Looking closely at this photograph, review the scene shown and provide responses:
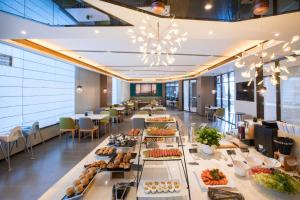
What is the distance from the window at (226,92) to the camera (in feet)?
Answer: 33.2

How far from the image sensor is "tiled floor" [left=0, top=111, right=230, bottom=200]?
10.1 feet

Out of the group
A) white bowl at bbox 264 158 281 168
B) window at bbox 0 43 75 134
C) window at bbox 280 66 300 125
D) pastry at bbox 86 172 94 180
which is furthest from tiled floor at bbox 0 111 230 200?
window at bbox 280 66 300 125

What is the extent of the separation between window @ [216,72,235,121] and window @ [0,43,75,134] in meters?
8.48

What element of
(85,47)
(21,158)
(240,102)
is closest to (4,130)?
(21,158)

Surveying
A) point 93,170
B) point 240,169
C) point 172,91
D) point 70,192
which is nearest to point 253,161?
point 240,169

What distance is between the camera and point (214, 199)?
1.38 m

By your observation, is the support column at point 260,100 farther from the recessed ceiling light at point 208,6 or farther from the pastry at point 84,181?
the pastry at point 84,181

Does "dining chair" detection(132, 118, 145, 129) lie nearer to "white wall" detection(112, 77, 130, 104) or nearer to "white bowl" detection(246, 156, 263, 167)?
"white bowl" detection(246, 156, 263, 167)

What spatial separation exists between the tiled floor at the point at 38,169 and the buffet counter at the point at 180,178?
185 centimetres

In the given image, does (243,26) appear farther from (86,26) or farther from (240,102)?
(240,102)

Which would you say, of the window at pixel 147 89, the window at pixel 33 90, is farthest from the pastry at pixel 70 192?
the window at pixel 147 89

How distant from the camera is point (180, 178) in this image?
178cm

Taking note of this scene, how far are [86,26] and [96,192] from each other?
3002 mm

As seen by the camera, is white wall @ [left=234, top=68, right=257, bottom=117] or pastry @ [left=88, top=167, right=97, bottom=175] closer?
pastry @ [left=88, top=167, right=97, bottom=175]
